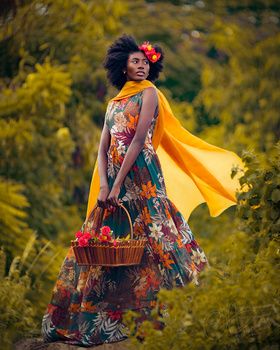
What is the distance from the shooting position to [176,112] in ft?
73.9

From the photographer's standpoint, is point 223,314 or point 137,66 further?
point 137,66

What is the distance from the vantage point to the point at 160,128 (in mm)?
7691

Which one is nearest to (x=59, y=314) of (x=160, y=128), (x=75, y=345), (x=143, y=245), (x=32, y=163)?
(x=75, y=345)

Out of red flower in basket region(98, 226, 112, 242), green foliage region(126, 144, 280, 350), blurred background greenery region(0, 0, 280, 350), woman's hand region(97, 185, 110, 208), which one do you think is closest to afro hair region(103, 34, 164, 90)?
woman's hand region(97, 185, 110, 208)

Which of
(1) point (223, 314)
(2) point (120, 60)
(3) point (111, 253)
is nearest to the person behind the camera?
(1) point (223, 314)

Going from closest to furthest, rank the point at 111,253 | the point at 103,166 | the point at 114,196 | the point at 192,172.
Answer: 1. the point at 111,253
2. the point at 114,196
3. the point at 103,166
4. the point at 192,172

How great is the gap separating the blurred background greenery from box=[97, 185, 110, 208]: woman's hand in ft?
2.58

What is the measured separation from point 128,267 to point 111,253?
43 centimetres

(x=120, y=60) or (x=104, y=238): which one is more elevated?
(x=120, y=60)

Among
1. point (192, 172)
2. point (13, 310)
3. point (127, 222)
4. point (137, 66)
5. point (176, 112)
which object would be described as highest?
point (137, 66)

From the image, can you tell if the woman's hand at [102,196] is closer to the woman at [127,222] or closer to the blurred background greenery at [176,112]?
the woman at [127,222]

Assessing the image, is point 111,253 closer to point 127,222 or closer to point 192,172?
point 127,222

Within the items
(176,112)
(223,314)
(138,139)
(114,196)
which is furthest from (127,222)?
(176,112)

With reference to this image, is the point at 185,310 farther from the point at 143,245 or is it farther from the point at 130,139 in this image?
the point at 130,139
